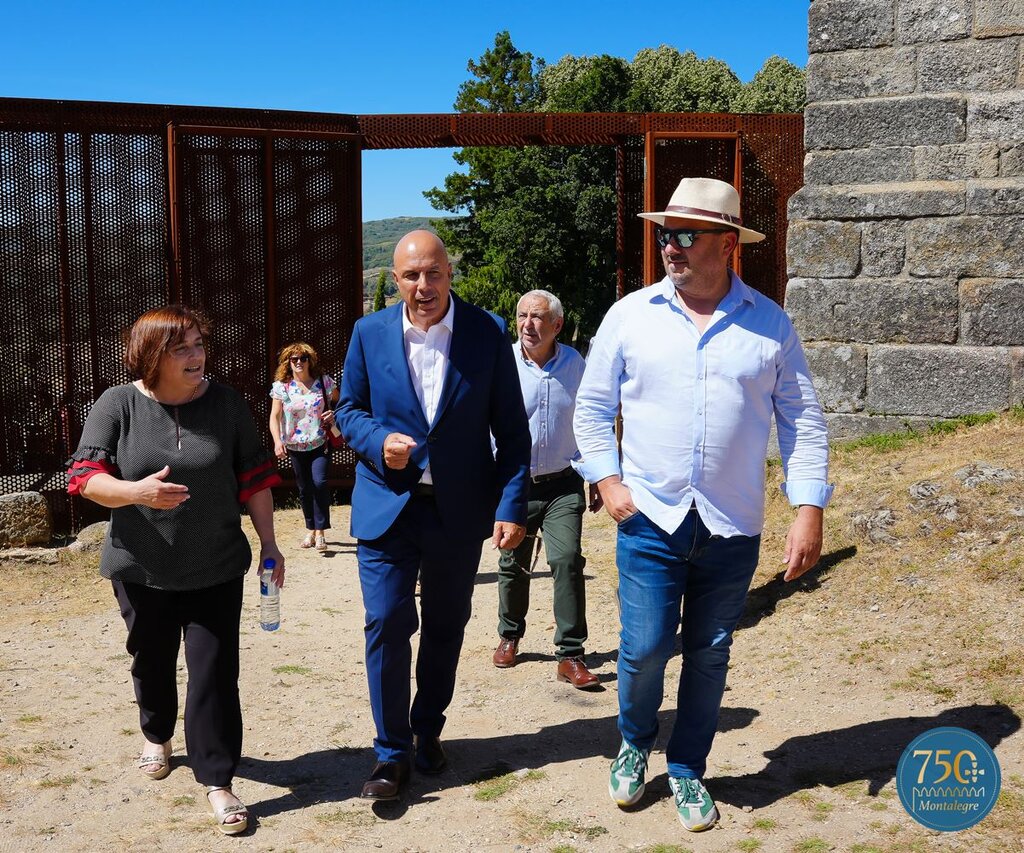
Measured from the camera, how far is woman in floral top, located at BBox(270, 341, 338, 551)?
8.67 metres

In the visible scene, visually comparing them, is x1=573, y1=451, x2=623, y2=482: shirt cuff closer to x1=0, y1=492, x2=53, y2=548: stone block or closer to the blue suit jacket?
the blue suit jacket

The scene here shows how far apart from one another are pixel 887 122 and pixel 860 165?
328mm

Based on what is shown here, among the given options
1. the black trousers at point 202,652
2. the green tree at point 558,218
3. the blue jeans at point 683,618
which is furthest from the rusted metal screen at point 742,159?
the green tree at point 558,218

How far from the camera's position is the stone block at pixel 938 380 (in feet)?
25.4

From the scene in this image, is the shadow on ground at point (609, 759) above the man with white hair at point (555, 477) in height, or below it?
below

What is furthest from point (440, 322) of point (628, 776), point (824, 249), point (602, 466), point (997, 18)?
point (997, 18)

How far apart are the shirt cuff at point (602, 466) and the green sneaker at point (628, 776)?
0.98m

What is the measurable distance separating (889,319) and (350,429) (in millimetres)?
4931

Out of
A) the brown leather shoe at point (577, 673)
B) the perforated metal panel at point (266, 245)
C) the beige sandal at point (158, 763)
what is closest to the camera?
the beige sandal at point (158, 763)

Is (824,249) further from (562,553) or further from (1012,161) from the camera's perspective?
(562,553)

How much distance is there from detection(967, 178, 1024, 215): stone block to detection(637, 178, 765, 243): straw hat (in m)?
4.44

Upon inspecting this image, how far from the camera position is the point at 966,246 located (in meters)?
7.77

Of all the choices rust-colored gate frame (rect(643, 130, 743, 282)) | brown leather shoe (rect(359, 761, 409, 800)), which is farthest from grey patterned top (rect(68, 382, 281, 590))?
rust-colored gate frame (rect(643, 130, 743, 282))

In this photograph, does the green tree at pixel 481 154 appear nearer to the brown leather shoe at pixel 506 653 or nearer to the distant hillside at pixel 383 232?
the brown leather shoe at pixel 506 653
